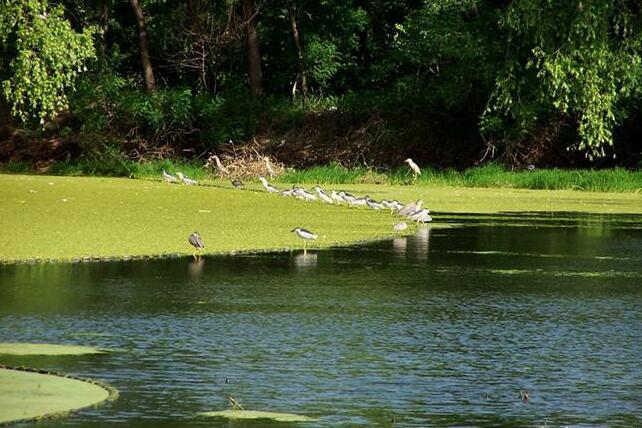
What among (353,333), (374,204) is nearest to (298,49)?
(374,204)

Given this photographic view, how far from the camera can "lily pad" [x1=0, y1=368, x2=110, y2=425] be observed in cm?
728

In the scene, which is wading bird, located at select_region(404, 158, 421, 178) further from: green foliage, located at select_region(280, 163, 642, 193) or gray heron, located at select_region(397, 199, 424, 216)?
gray heron, located at select_region(397, 199, 424, 216)

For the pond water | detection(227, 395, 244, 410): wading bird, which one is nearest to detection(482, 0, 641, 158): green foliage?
the pond water

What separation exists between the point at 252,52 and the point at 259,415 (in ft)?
111

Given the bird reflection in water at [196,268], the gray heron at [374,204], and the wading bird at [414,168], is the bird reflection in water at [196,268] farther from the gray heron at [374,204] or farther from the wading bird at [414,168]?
the wading bird at [414,168]

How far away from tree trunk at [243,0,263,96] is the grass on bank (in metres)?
4.00

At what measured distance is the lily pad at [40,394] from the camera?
728 centimetres

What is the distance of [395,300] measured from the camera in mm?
12344

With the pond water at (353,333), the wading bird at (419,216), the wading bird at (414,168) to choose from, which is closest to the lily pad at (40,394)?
the pond water at (353,333)

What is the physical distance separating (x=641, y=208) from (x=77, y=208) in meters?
10.2

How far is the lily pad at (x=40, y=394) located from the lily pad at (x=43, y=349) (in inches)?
38.2

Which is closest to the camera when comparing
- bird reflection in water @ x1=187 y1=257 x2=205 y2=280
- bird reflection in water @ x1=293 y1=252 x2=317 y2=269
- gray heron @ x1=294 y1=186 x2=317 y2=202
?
bird reflection in water @ x1=187 y1=257 x2=205 y2=280

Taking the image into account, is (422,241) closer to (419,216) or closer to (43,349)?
(419,216)

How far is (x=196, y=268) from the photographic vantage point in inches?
570
